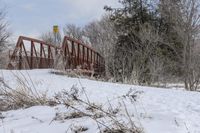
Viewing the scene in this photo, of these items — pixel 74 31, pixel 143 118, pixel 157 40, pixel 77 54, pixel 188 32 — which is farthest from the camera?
pixel 74 31

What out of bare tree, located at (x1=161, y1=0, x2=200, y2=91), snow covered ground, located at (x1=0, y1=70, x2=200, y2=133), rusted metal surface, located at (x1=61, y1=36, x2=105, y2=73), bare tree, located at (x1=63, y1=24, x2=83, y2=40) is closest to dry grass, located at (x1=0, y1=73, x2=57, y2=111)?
snow covered ground, located at (x1=0, y1=70, x2=200, y2=133)

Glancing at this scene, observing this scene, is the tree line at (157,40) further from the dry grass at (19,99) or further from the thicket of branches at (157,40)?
the dry grass at (19,99)

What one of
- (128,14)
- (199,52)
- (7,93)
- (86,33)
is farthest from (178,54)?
(86,33)

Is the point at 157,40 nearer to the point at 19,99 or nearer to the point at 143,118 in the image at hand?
the point at 19,99

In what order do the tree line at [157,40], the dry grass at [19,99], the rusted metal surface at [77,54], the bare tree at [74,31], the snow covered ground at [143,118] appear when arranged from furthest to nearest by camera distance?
the bare tree at [74,31], the tree line at [157,40], the rusted metal surface at [77,54], the dry grass at [19,99], the snow covered ground at [143,118]

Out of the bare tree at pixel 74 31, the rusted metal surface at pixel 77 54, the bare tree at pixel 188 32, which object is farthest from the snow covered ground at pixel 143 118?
the bare tree at pixel 74 31

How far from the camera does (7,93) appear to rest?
19.8ft

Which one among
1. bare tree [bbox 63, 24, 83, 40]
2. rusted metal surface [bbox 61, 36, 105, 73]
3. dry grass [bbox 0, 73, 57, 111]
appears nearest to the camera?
dry grass [bbox 0, 73, 57, 111]

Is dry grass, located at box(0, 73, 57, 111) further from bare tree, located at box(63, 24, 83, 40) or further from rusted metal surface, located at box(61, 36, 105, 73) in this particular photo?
bare tree, located at box(63, 24, 83, 40)

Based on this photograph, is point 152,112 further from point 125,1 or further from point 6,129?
point 125,1

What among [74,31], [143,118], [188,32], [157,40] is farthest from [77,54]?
[74,31]

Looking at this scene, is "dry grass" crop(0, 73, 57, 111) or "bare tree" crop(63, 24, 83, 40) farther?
"bare tree" crop(63, 24, 83, 40)

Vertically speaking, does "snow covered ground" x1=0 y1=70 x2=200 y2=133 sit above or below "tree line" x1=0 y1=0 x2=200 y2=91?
below

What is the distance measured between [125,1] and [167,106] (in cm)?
2804
